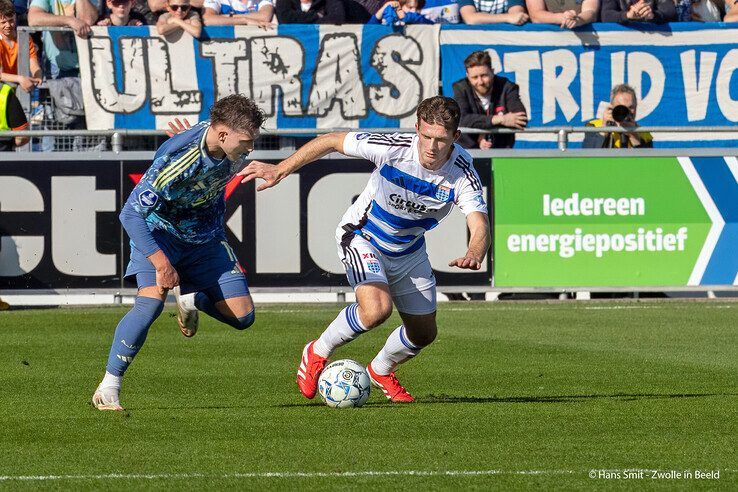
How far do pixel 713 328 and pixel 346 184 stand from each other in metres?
4.78

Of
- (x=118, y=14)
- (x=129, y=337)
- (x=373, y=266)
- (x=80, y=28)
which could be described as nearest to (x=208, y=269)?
(x=129, y=337)

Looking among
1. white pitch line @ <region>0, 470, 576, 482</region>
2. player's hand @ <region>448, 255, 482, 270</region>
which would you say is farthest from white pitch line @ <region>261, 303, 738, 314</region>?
white pitch line @ <region>0, 470, 576, 482</region>

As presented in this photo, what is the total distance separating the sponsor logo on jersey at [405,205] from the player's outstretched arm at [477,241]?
39 centimetres

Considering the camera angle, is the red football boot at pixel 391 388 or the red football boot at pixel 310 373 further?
the red football boot at pixel 391 388

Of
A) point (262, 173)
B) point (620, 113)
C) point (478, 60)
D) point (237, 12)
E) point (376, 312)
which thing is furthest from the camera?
point (237, 12)

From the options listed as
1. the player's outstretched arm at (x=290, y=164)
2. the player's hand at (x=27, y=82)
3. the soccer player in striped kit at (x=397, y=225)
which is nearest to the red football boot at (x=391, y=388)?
the soccer player in striped kit at (x=397, y=225)

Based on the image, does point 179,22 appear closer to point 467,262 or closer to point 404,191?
point 404,191

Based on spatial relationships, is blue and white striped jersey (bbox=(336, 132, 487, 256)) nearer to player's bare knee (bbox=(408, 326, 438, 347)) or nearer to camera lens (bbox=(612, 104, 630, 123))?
player's bare knee (bbox=(408, 326, 438, 347))

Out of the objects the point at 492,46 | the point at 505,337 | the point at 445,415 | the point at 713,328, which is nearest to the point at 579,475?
the point at 445,415

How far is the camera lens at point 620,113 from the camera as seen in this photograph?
1670 centimetres

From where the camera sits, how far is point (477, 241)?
8758mm

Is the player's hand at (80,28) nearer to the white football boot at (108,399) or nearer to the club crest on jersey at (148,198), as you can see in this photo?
the club crest on jersey at (148,198)

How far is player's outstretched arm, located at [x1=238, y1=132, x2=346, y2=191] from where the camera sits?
330 inches

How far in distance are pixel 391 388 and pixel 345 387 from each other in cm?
61
